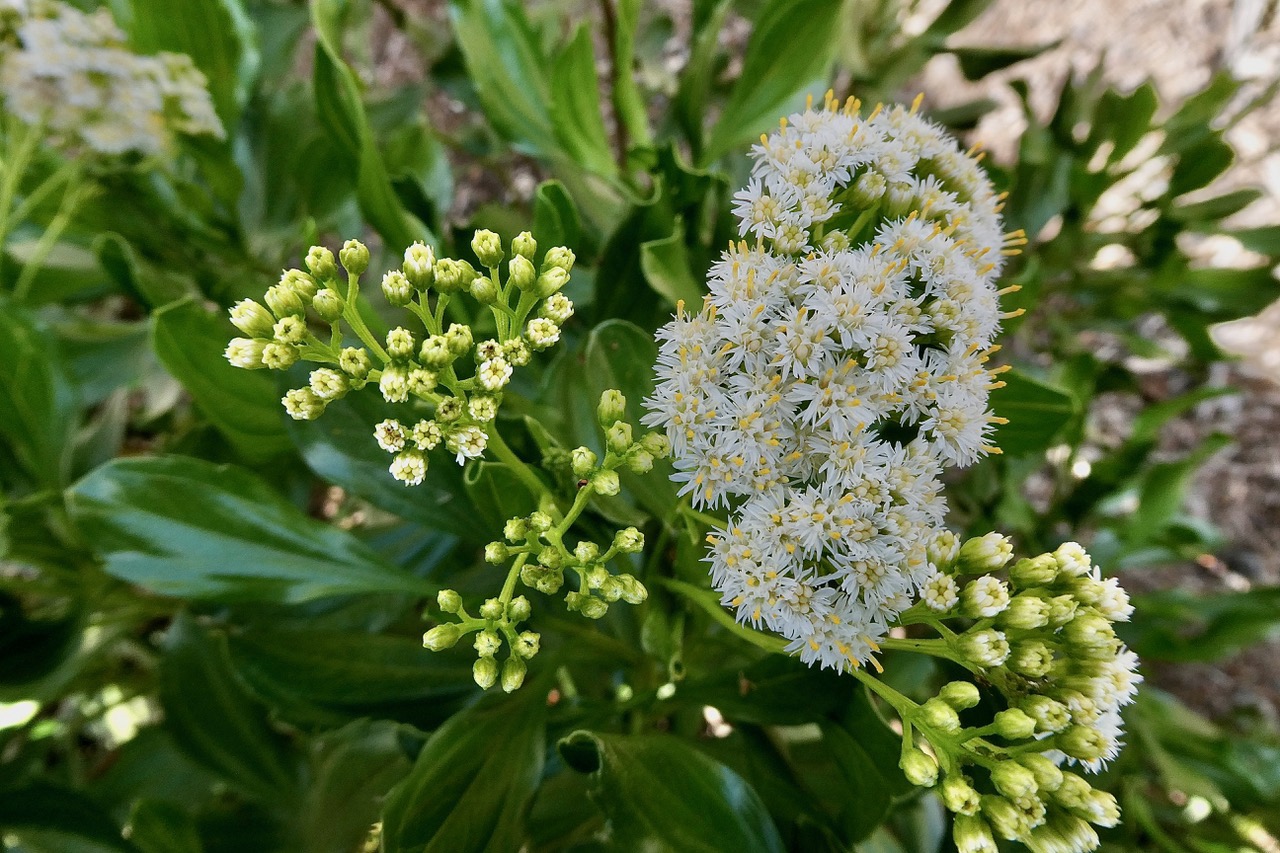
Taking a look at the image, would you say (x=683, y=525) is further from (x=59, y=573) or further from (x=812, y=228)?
(x=59, y=573)

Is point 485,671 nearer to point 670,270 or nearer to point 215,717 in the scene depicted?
point 670,270

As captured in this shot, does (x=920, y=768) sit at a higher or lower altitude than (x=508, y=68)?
lower

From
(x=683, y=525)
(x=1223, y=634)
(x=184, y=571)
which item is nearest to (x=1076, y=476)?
(x=1223, y=634)

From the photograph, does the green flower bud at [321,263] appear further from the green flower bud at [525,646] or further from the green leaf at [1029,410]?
the green leaf at [1029,410]

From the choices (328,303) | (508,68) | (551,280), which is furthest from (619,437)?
(508,68)

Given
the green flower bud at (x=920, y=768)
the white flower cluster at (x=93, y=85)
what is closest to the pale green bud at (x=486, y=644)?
the green flower bud at (x=920, y=768)
